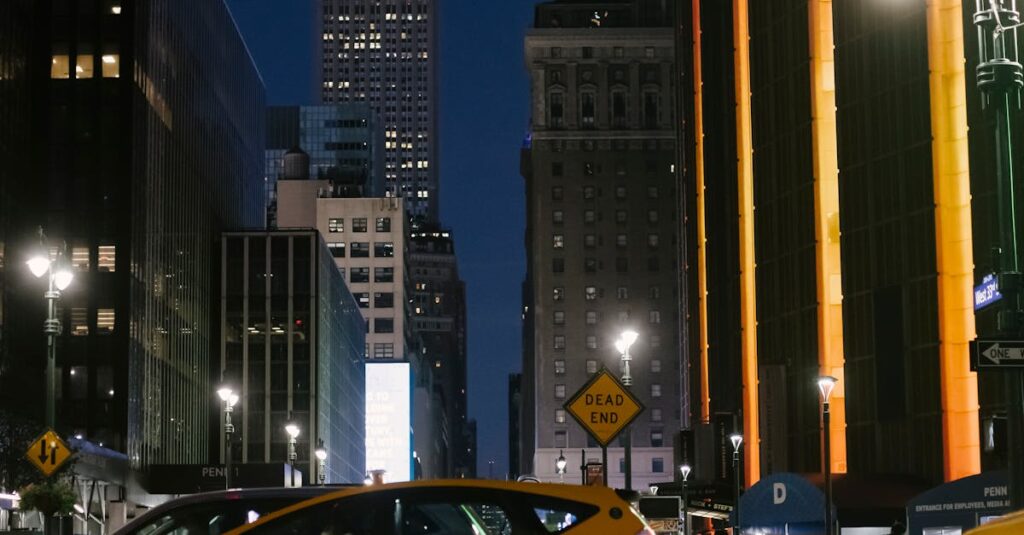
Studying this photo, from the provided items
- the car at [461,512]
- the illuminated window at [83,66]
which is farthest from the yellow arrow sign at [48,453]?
the illuminated window at [83,66]

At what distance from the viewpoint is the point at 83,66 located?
286 ft

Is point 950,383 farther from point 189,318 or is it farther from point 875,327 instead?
point 189,318

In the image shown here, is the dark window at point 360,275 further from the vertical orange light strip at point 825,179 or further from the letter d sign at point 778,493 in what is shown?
the letter d sign at point 778,493

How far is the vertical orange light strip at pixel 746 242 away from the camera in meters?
66.9

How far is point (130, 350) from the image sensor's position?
8431cm

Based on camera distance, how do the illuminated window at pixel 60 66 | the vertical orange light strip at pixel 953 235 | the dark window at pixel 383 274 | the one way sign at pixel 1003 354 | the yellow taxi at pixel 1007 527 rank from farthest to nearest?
the dark window at pixel 383 274 < the illuminated window at pixel 60 66 < the vertical orange light strip at pixel 953 235 < the one way sign at pixel 1003 354 < the yellow taxi at pixel 1007 527

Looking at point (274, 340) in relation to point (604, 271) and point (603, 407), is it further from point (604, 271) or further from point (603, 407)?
point (603, 407)

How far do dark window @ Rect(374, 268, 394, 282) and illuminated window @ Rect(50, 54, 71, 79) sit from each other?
9179 cm

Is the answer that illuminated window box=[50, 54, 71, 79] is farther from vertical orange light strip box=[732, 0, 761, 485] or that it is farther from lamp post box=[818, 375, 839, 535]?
lamp post box=[818, 375, 839, 535]

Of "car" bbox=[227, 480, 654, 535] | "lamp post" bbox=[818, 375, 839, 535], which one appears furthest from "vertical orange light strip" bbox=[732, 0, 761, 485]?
"car" bbox=[227, 480, 654, 535]

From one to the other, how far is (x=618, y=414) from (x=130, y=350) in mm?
65351

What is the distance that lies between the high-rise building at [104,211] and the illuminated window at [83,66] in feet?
0.24

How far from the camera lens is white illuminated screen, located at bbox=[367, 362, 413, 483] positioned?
182875mm

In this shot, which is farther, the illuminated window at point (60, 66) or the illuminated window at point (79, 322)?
the illuminated window at point (60, 66)
